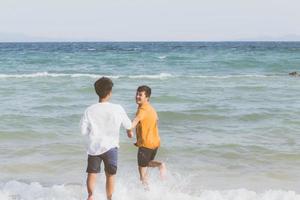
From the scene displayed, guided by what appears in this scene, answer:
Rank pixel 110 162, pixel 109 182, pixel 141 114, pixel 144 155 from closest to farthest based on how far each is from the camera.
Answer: pixel 110 162, pixel 109 182, pixel 141 114, pixel 144 155

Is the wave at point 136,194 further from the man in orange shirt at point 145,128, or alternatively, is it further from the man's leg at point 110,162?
the man's leg at point 110,162

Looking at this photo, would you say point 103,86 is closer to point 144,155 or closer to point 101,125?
point 101,125

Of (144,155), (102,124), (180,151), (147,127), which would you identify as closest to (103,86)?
(102,124)

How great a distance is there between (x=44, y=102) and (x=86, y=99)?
1653 mm

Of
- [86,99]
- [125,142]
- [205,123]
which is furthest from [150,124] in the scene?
[86,99]

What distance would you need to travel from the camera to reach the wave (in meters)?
6.46

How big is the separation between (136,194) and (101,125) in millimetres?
1450

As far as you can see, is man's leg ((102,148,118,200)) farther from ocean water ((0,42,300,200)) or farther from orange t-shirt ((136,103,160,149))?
ocean water ((0,42,300,200))

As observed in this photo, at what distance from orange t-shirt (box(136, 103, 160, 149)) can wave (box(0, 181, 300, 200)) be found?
2.20 feet

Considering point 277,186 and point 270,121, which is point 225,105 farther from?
point 277,186

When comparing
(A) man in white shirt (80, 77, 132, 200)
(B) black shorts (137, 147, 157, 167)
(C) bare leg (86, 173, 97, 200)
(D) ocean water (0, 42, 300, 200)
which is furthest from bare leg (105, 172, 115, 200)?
(D) ocean water (0, 42, 300, 200)

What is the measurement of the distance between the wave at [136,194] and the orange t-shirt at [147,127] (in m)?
0.67

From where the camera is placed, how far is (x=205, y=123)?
11.5 m

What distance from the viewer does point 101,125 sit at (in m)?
5.39
